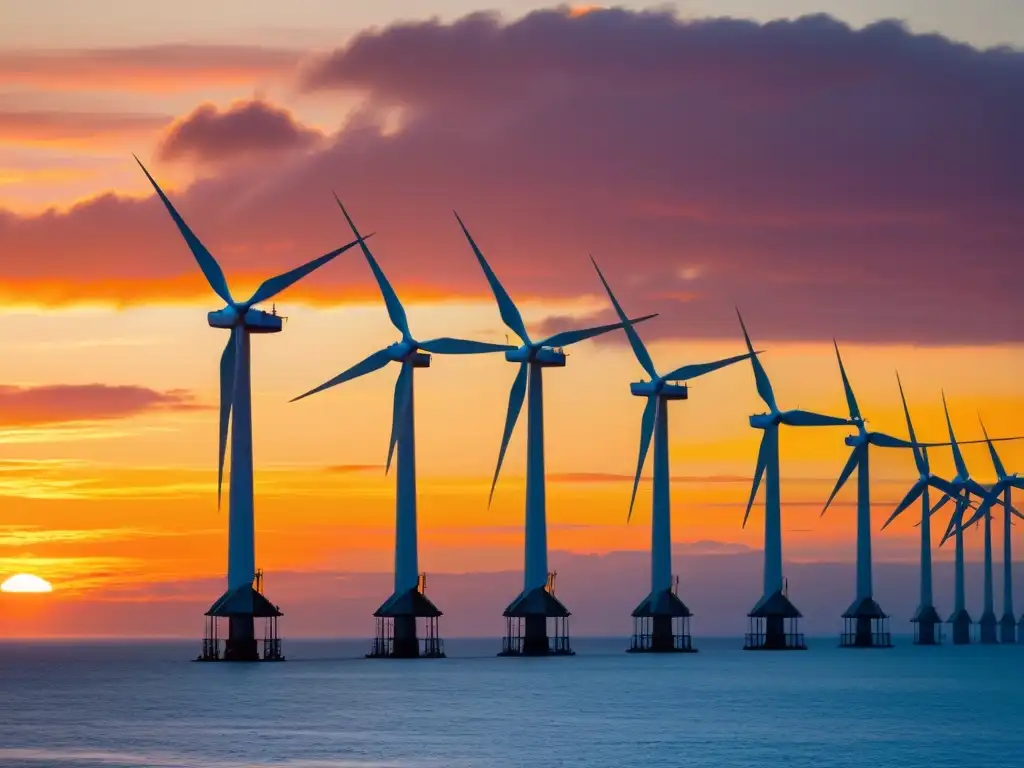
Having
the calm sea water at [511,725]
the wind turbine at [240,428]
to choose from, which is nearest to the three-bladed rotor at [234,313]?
the wind turbine at [240,428]

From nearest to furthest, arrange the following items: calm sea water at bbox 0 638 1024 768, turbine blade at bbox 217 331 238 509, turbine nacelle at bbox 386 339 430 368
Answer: calm sea water at bbox 0 638 1024 768
turbine blade at bbox 217 331 238 509
turbine nacelle at bbox 386 339 430 368

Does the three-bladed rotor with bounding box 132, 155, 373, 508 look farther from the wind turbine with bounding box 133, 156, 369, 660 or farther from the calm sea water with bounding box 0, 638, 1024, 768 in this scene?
the calm sea water with bounding box 0, 638, 1024, 768

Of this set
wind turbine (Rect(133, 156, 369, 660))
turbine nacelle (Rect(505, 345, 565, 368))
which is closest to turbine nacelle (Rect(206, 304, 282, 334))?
wind turbine (Rect(133, 156, 369, 660))

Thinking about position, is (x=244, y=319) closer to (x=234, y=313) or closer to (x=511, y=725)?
(x=234, y=313)

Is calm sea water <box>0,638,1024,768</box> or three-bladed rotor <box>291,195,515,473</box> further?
three-bladed rotor <box>291,195,515,473</box>

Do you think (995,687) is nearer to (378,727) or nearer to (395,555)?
(395,555)

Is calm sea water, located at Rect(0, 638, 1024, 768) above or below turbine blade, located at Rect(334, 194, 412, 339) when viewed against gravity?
below

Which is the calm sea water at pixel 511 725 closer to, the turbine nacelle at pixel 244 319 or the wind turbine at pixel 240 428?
the wind turbine at pixel 240 428
